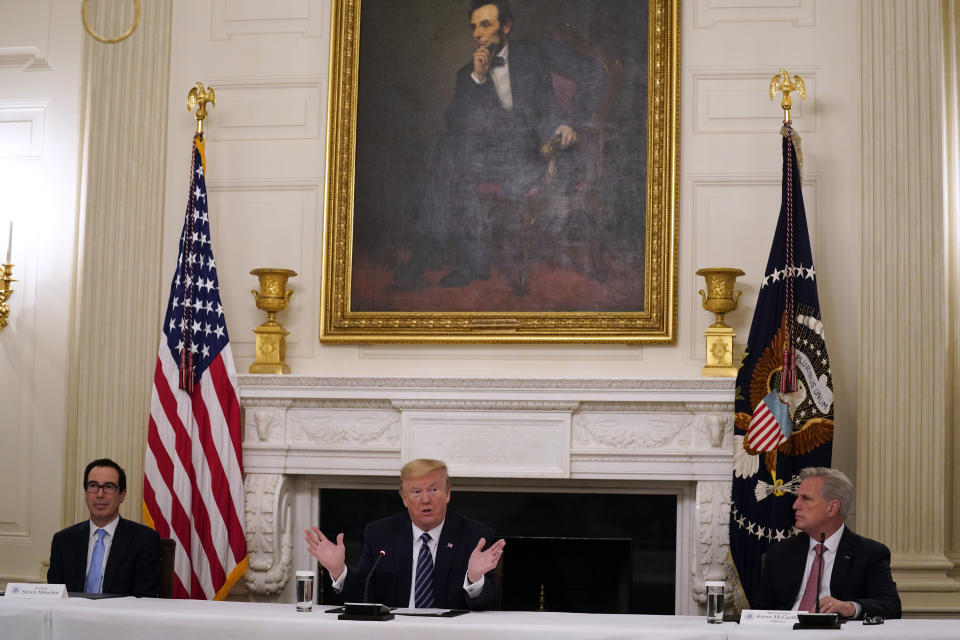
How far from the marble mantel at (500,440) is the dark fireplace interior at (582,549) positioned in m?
0.10

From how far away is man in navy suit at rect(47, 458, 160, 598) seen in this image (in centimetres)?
476

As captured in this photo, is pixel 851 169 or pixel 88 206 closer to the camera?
pixel 851 169

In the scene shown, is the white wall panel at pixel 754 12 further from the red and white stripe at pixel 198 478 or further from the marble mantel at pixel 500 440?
the red and white stripe at pixel 198 478

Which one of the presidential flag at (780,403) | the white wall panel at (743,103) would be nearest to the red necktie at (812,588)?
the presidential flag at (780,403)

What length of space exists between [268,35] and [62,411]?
2.46 metres

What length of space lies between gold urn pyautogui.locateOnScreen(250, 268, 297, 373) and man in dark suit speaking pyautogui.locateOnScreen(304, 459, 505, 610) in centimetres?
175

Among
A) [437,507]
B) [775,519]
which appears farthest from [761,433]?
[437,507]

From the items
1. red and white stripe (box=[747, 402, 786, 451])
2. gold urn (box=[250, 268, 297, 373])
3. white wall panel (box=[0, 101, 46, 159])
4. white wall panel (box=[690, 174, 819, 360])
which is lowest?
red and white stripe (box=[747, 402, 786, 451])

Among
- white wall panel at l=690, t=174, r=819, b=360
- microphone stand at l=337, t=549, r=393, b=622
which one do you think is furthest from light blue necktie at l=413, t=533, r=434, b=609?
white wall panel at l=690, t=174, r=819, b=360

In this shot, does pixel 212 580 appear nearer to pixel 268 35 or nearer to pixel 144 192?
pixel 144 192

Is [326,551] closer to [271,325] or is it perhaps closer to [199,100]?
[271,325]

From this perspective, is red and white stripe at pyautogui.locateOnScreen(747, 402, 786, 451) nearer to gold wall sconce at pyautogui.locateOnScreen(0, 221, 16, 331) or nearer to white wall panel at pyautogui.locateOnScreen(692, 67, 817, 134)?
white wall panel at pyautogui.locateOnScreen(692, 67, 817, 134)

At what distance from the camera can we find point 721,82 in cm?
600

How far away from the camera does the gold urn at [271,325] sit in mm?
5918
